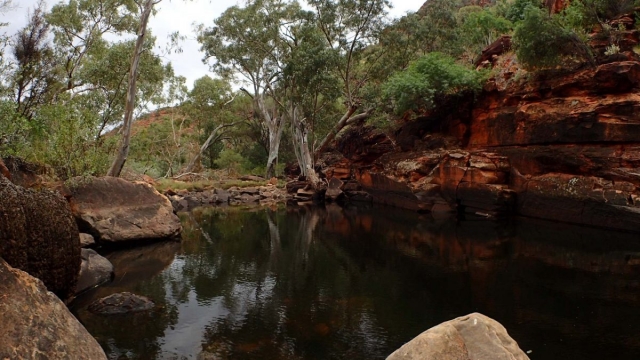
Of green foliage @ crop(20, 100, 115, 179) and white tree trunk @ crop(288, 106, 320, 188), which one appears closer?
green foliage @ crop(20, 100, 115, 179)

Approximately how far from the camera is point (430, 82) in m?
25.1

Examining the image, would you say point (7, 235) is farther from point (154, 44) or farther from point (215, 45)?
point (215, 45)

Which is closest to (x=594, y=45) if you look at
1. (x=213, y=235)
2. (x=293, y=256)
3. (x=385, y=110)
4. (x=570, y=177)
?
(x=570, y=177)

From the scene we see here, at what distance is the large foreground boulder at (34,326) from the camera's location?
4.61m

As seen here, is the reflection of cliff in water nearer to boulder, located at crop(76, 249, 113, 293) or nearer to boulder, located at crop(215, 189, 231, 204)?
boulder, located at crop(76, 249, 113, 293)

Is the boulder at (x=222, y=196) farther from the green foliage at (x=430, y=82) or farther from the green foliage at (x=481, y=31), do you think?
the green foliage at (x=481, y=31)

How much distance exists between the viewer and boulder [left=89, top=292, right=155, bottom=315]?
854 cm

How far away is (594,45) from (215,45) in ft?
92.6

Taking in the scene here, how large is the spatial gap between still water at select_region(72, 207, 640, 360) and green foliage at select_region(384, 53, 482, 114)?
30.6 ft

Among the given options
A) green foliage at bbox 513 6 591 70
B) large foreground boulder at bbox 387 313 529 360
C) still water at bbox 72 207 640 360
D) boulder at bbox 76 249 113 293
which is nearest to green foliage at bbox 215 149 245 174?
still water at bbox 72 207 640 360

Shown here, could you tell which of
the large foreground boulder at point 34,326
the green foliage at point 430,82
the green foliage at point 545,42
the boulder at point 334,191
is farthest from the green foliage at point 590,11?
the large foreground boulder at point 34,326

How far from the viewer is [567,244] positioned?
47.8ft

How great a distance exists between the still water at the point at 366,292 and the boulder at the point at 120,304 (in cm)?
24

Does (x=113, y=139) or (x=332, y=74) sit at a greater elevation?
(x=332, y=74)
